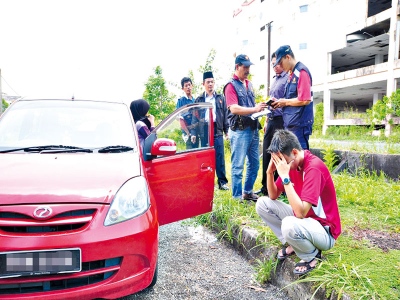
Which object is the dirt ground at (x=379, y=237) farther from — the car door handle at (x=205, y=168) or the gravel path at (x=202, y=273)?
the car door handle at (x=205, y=168)

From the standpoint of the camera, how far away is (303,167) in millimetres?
2262

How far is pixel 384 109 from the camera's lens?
9.20m

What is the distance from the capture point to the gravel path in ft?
7.50

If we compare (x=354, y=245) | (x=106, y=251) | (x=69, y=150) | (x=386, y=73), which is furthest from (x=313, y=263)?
(x=386, y=73)

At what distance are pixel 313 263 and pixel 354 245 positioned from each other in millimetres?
556

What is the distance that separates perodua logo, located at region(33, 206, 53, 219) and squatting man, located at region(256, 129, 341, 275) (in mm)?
1449

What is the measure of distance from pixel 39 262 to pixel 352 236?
2.41 metres

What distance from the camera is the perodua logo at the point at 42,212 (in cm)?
171

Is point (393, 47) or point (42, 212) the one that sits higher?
point (393, 47)

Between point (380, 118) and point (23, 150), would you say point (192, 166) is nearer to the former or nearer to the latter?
point (23, 150)

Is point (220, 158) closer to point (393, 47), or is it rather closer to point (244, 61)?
point (244, 61)

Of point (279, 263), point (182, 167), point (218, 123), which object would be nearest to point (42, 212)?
point (182, 167)

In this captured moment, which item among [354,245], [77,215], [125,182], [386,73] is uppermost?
[386,73]

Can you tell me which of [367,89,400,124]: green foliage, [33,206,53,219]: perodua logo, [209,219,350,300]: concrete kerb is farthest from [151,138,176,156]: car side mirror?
[367,89,400,124]: green foliage
